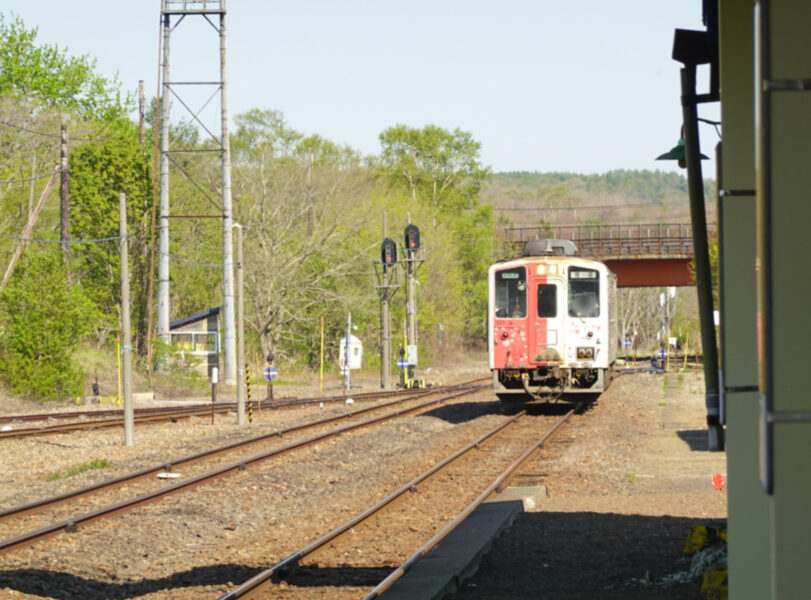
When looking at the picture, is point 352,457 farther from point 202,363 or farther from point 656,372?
point 656,372

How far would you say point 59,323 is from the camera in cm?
3172

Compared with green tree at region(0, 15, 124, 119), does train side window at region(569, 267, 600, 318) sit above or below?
below

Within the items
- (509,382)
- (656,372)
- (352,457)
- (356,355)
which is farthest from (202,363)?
(352,457)

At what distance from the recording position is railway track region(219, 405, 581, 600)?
8633 millimetres

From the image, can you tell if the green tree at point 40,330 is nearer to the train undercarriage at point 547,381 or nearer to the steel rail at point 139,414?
the steel rail at point 139,414

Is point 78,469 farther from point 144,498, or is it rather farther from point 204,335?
point 204,335

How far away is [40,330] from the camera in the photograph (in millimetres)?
31641

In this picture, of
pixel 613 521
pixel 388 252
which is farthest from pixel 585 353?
pixel 388 252

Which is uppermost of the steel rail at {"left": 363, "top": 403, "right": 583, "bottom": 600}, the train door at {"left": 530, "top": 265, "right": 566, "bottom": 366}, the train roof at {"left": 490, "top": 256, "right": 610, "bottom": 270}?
the train roof at {"left": 490, "top": 256, "right": 610, "bottom": 270}

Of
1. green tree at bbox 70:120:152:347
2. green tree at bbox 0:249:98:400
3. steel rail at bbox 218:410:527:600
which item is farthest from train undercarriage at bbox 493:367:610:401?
green tree at bbox 70:120:152:347

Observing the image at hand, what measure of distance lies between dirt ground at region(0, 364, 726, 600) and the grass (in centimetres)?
23

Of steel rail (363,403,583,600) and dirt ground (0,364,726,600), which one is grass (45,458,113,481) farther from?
steel rail (363,403,583,600)

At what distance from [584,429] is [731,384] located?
607 inches

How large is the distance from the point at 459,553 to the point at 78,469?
871 centimetres
